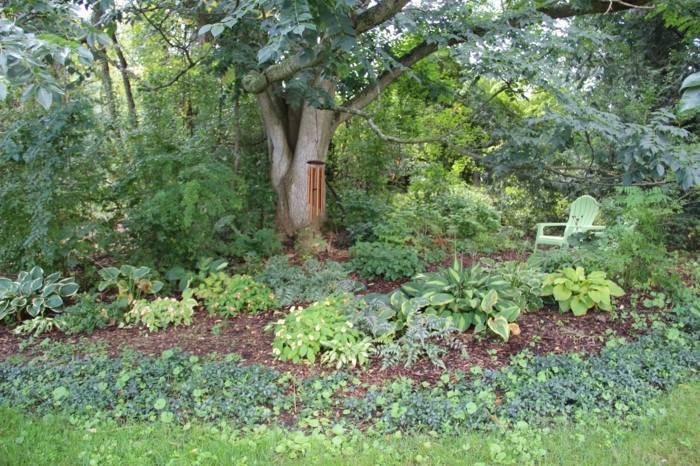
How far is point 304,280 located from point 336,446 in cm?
234

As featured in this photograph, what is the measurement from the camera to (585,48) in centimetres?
596

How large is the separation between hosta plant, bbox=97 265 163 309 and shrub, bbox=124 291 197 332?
17 cm

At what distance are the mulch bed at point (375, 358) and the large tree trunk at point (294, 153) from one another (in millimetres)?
2210

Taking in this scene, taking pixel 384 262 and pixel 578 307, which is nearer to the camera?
pixel 578 307

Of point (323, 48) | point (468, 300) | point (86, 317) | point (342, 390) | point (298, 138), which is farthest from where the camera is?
point (298, 138)

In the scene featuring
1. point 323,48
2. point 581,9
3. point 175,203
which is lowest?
point 175,203

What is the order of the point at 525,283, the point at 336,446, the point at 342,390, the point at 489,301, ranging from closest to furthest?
the point at 336,446, the point at 342,390, the point at 489,301, the point at 525,283

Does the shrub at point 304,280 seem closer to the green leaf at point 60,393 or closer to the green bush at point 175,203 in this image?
the green bush at point 175,203

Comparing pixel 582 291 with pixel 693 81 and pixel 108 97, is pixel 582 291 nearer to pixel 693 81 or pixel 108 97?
pixel 693 81

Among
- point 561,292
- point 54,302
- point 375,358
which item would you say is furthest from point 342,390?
point 54,302

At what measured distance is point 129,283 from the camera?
455cm

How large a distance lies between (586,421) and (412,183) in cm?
605

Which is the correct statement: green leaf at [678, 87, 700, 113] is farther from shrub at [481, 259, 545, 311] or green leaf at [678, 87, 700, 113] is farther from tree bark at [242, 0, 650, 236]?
tree bark at [242, 0, 650, 236]

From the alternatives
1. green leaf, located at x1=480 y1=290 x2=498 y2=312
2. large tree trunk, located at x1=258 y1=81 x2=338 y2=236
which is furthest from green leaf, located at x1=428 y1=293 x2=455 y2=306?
large tree trunk, located at x1=258 y1=81 x2=338 y2=236
